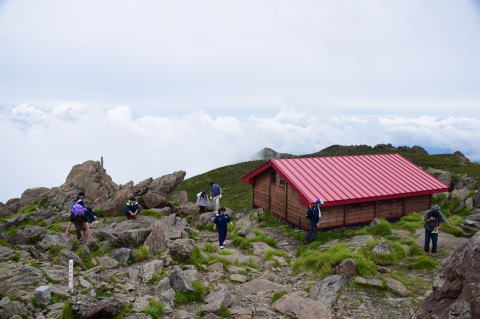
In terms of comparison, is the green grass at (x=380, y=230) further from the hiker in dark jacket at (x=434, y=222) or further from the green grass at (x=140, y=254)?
the green grass at (x=140, y=254)

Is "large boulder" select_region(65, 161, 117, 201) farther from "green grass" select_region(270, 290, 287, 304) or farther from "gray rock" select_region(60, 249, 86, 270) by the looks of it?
"green grass" select_region(270, 290, 287, 304)

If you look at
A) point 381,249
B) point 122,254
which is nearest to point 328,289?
point 381,249

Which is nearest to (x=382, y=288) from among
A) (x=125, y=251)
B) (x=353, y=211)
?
(x=125, y=251)

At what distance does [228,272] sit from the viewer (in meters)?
14.5

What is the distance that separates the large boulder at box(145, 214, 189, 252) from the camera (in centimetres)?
1623

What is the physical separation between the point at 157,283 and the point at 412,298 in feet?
28.8

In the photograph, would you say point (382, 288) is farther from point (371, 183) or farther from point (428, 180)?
point (428, 180)

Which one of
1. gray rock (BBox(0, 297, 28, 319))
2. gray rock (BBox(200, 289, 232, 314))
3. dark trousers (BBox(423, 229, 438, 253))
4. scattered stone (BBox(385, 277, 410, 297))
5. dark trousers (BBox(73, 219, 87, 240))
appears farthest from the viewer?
dark trousers (BBox(73, 219, 87, 240))

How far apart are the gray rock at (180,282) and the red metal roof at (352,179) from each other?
37.2ft

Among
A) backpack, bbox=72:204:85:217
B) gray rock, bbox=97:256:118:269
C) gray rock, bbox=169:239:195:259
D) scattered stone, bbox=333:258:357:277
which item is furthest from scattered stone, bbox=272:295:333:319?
backpack, bbox=72:204:85:217

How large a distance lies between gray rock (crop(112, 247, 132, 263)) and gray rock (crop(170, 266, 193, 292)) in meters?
3.61

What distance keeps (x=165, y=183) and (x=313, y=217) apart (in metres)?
14.6

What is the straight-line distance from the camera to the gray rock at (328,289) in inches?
454

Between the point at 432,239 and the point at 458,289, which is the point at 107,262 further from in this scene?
the point at 432,239
